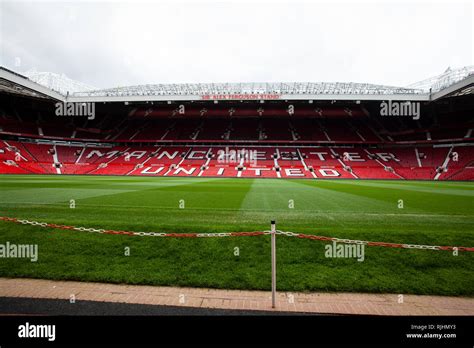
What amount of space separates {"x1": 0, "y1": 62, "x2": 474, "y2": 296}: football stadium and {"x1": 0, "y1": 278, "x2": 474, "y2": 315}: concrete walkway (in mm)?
215

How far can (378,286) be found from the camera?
447 cm

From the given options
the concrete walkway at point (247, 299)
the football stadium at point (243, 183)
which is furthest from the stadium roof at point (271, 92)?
the concrete walkway at point (247, 299)

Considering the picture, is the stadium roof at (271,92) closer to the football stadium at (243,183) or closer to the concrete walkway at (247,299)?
the football stadium at (243,183)

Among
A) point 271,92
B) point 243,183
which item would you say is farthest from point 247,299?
point 271,92

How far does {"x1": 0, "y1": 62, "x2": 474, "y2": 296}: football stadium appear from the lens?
5.02 metres

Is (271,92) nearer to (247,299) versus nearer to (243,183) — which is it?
(243,183)

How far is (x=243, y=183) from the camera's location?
2511 cm

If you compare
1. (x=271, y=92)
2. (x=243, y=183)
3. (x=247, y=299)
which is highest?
(x=271, y=92)

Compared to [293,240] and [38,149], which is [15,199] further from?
[38,149]

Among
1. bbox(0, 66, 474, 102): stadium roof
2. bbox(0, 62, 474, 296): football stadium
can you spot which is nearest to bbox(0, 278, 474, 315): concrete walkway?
bbox(0, 62, 474, 296): football stadium

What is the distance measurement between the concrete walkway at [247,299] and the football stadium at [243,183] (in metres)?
0.21

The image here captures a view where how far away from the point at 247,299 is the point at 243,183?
21101mm
